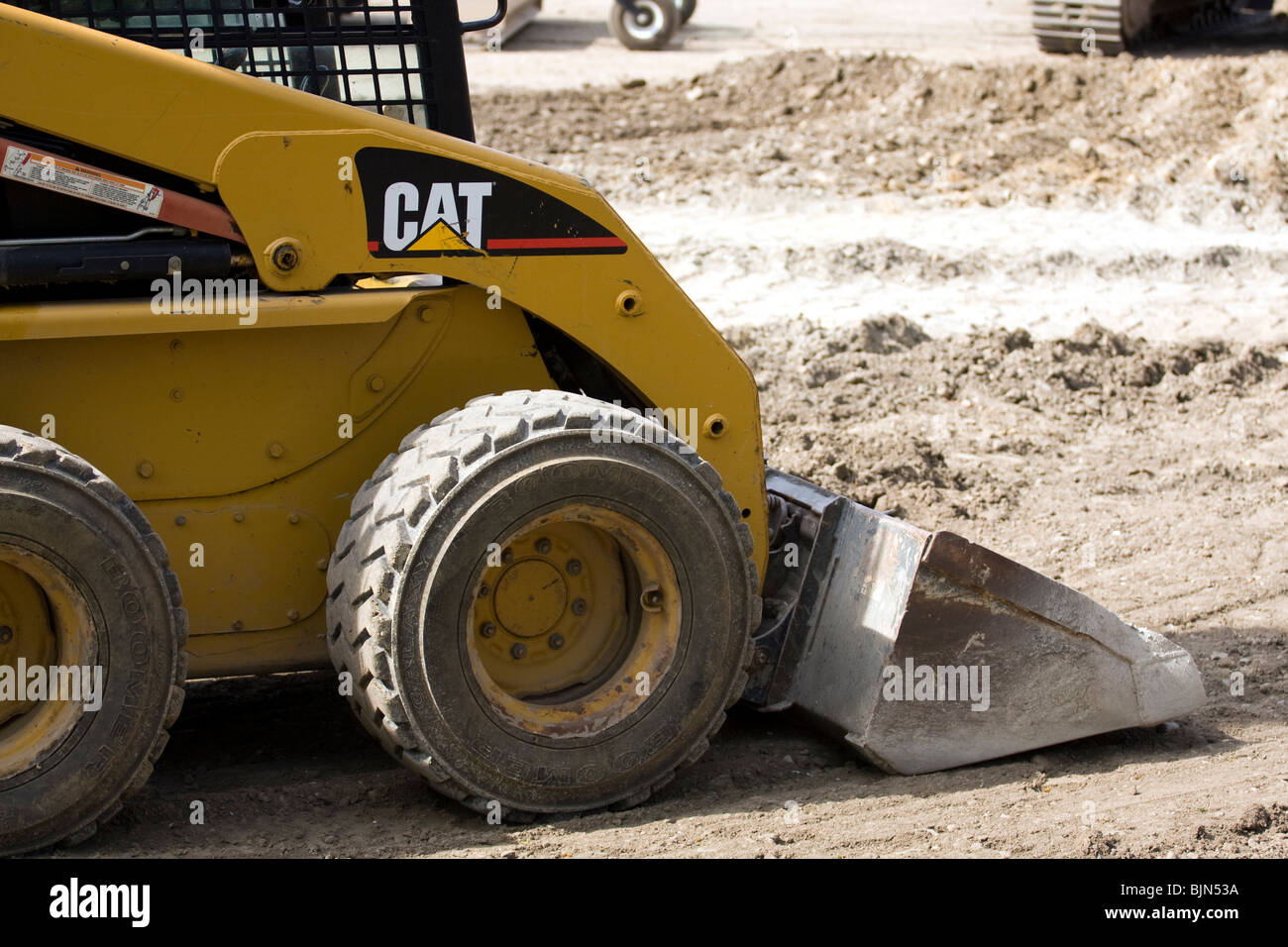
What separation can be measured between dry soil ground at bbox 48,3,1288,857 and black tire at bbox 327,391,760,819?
18 centimetres

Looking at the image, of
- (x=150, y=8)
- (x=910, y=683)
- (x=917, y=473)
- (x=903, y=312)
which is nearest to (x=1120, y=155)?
(x=903, y=312)

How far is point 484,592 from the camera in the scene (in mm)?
4215

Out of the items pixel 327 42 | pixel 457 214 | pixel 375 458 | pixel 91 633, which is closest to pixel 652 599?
pixel 375 458

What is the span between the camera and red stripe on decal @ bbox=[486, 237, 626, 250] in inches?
165

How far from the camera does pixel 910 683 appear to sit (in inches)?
180

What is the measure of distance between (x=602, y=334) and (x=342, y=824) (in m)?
1.52

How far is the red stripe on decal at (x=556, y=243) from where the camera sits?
13.8ft

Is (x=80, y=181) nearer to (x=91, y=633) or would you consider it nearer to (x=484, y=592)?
(x=91, y=633)

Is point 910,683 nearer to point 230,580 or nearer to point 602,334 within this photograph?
point 602,334

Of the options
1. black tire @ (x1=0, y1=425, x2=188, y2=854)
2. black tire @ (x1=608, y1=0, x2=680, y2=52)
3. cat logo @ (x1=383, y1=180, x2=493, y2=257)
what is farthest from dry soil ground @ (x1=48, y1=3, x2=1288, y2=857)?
black tire @ (x1=608, y1=0, x2=680, y2=52)

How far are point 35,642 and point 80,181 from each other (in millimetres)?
1150

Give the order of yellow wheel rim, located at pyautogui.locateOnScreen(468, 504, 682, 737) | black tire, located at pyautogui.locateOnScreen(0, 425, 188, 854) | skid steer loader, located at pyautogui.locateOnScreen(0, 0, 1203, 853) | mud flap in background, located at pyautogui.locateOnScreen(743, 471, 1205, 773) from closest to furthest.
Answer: black tire, located at pyautogui.locateOnScreen(0, 425, 188, 854)
skid steer loader, located at pyautogui.locateOnScreen(0, 0, 1203, 853)
yellow wheel rim, located at pyautogui.locateOnScreen(468, 504, 682, 737)
mud flap in background, located at pyautogui.locateOnScreen(743, 471, 1205, 773)

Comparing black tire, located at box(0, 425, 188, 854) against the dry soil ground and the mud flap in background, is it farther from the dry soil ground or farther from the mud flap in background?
the mud flap in background

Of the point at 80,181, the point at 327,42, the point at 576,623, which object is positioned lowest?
the point at 576,623
